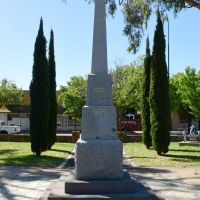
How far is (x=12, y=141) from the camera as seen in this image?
1330 inches

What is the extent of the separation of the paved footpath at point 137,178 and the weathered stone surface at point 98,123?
6.36ft

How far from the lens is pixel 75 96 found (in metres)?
53.0

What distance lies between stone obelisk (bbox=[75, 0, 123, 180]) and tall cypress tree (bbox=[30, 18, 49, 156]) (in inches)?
458

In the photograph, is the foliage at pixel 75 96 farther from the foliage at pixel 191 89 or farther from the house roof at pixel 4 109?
the foliage at pixel 191 89

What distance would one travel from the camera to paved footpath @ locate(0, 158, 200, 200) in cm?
1067

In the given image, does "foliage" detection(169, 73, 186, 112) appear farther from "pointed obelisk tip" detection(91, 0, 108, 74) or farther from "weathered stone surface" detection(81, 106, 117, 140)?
"weathered stone surface" detection(81, 106, 117, 140)

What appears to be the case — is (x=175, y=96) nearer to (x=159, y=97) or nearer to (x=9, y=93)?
(x=9, y=93)

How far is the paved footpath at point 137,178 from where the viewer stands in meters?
10.7

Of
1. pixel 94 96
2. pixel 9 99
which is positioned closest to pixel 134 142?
pixel 94 96

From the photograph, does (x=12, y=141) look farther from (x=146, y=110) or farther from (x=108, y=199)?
(x=108, y=199)

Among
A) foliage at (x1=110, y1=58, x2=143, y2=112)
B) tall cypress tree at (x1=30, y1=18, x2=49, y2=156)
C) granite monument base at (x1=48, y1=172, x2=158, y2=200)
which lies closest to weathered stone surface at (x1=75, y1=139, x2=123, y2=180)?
granite monument base at (x1=48, y1=172, x2=158, y2=200)

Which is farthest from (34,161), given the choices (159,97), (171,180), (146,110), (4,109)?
(4,109)

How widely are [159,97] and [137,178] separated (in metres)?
9.18

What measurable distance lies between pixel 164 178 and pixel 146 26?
A: 8.57 m
